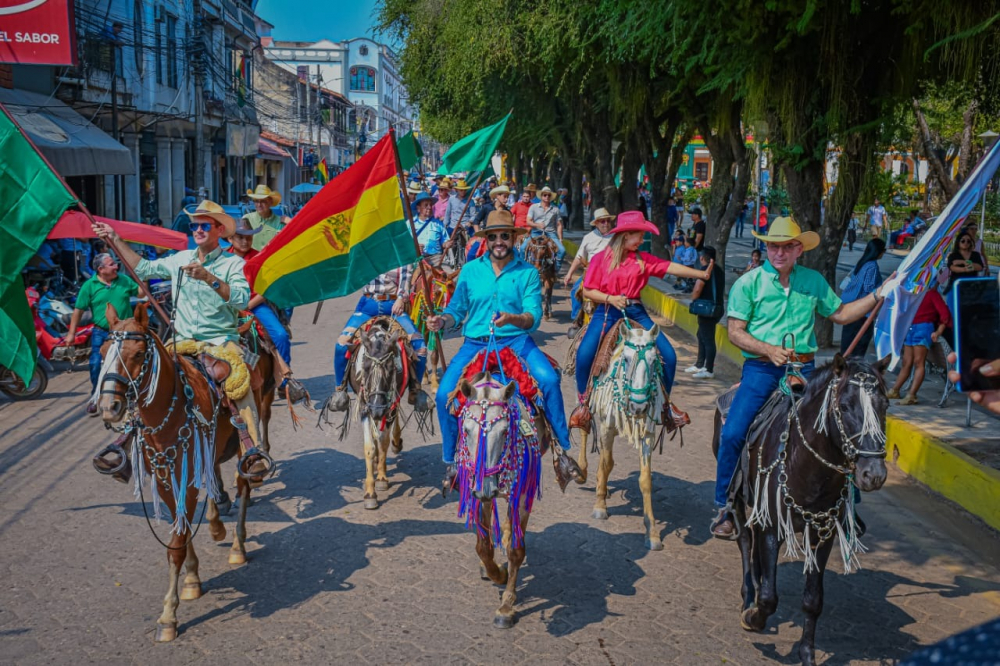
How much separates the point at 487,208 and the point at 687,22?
10.9 meters

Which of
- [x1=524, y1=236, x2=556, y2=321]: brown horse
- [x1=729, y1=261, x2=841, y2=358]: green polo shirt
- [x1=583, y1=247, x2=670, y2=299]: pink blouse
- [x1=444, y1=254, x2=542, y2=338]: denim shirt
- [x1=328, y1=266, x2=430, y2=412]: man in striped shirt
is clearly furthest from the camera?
[x1=524, y1=236, x2=556, y2=321]: brown horse

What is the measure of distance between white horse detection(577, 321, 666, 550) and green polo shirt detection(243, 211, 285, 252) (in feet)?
16.4

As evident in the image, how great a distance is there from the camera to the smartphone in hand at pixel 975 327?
443cm

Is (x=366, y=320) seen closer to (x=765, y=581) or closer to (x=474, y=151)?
(x=474, y=151)

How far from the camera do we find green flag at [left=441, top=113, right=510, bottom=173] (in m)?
10.4

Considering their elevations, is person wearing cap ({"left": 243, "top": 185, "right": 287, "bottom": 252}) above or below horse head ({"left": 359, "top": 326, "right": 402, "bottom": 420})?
above

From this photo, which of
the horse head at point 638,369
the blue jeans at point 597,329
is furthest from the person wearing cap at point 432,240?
the horse head at point 638,369

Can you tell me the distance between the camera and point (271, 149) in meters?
50.9

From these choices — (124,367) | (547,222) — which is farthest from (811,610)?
(547,222)

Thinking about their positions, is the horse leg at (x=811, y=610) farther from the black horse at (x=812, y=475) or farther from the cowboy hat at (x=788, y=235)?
the cowboy hat at (x=788, y=235)

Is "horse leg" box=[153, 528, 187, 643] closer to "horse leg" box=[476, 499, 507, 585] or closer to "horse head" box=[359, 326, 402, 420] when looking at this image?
"horse leg" box=[476, 499, 507, 585]

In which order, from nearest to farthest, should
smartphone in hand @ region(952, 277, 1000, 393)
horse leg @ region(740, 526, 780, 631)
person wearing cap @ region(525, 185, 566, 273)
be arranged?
1. smartphone in hand @ region(952, 277, 1000, 393)
2. horse leg @ region(740, 526, 780, 631)
3. person wearing cap @ region(525, 185, 566, 273)

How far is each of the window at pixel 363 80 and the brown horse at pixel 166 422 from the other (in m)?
124

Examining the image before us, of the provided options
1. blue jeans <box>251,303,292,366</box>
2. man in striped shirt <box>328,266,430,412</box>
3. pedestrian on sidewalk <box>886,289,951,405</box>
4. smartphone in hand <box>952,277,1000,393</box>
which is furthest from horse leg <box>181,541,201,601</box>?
pedestrian on sidewalk <box>886,289,951,405</box>
